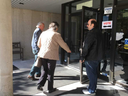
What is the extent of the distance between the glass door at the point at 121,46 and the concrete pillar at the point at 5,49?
2.86 metres

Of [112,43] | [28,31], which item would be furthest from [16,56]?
[112,43]

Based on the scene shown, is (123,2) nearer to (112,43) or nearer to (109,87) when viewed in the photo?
(112,43)

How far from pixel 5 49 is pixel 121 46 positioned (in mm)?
2982

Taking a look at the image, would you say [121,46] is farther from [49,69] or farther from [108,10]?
[49,69]

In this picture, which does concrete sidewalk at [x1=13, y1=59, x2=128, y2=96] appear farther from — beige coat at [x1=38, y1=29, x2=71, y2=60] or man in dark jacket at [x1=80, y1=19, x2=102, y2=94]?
beige coat at [x1=38, y1=29, x2=71, y2=60]

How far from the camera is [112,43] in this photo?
3742mm

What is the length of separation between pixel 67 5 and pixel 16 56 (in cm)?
398

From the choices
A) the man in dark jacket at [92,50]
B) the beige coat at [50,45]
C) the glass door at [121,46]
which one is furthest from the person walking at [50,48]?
the glass door at [121,46]

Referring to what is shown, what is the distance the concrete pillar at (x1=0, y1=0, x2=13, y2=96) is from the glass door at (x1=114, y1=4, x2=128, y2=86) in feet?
9.37

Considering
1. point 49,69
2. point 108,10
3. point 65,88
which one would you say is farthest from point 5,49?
point 108,10

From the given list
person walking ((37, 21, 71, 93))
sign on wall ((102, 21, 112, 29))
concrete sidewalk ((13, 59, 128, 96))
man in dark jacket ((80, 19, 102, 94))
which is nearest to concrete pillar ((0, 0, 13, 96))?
concrete sidewalk ((13, 59, 128, 96))

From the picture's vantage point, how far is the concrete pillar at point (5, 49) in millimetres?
2566

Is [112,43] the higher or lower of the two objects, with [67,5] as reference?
lower

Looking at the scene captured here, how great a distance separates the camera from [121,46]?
355 cm
